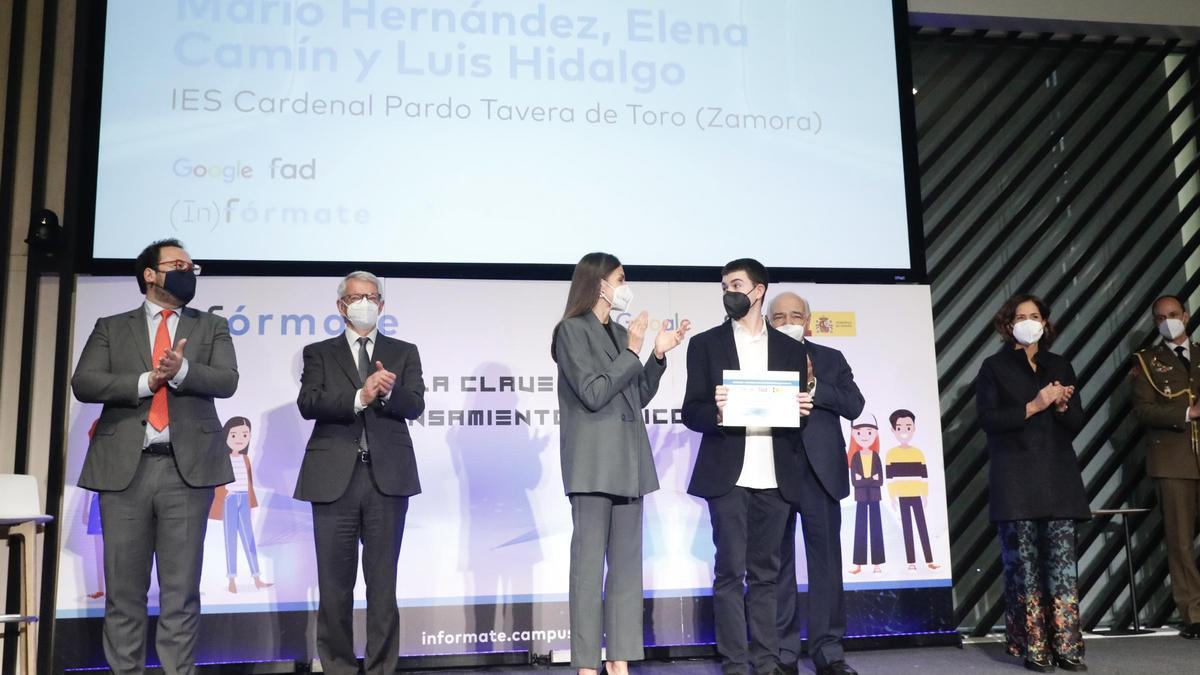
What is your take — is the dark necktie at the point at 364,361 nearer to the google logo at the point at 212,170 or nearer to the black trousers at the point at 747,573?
the google logo at the point at 212,170

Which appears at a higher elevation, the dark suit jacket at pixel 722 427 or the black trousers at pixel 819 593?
the dark suit jacket at pixel 722 427

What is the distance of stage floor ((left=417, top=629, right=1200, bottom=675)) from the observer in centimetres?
443

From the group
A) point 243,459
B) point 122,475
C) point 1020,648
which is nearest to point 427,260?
point 243,459

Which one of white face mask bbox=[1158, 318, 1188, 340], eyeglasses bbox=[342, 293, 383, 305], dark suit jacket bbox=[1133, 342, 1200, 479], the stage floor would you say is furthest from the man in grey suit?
white face mask bbox=[1158, 318, 1188, 340]

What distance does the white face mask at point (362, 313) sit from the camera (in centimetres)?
422

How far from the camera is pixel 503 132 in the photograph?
5367mm

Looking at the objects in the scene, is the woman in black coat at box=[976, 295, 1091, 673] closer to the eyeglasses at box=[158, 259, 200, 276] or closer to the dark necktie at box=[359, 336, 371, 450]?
the dark necktie at box=[359, 336, 371, 450]

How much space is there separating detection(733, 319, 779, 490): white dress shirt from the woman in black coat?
1134mm

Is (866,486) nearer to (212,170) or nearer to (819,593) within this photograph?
(819,593)

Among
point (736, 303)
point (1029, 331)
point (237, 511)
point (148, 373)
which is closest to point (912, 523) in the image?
point (1029, 331)

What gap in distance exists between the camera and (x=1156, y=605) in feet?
20.4

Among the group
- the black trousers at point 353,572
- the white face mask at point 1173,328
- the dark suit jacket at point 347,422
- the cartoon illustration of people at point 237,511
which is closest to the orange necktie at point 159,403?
the dark suit jacket at point 347,422

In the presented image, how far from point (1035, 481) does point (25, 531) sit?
412 cm

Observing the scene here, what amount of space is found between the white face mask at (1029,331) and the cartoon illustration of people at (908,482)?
40.8 inches
